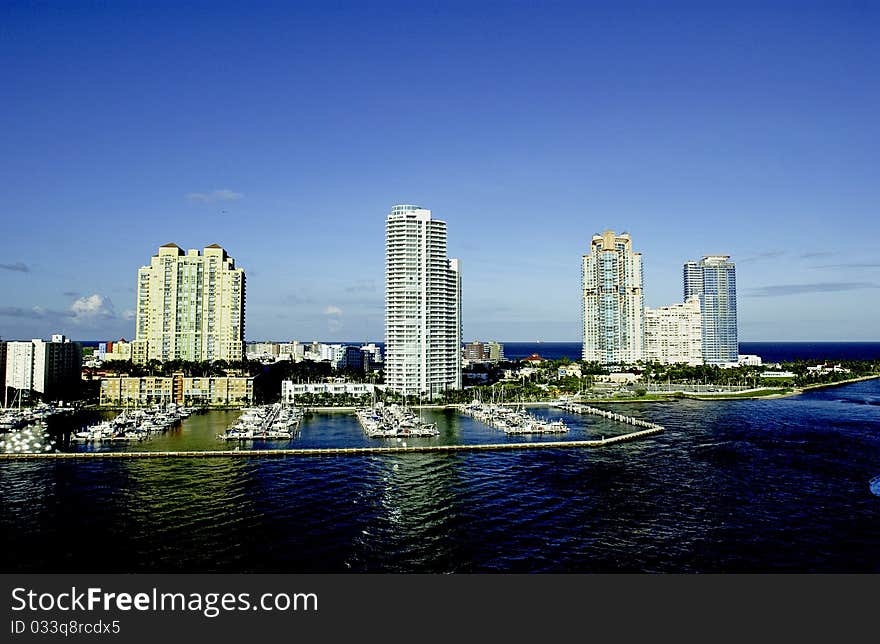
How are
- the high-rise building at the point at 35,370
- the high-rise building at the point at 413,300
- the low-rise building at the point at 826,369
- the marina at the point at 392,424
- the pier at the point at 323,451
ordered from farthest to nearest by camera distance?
1. the low-rise building at the point at 826,369
2. the high-rise building at the point at 413,300
3. the high-rise building at the point at 35,370
4. the marina at the point at 392,424
5. the pier at the point at 323,451

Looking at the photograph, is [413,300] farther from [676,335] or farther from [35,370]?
[676,335]

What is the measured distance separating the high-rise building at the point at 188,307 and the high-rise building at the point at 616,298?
3471 inches

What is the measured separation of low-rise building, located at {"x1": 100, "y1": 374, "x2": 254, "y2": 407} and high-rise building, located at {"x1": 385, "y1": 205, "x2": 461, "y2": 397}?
23670 mm

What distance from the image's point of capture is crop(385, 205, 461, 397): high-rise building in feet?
333

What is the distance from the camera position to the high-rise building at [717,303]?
585 ft

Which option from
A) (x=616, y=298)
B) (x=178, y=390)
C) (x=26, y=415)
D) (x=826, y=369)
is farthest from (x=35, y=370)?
(x=826, y=369)

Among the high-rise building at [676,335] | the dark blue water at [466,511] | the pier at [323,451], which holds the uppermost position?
the high-rise building at [676,335]

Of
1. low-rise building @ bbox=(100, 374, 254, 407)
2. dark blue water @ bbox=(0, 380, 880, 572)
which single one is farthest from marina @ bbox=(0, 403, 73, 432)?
dark blue water @ bbox=(0, 380, 880, 572)

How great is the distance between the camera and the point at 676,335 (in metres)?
170

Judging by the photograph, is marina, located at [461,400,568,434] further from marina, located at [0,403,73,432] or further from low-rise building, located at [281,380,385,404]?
marina, located at [0,403,73,432]

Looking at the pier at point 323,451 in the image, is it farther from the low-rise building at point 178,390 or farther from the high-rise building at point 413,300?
the high-rise building at point 413,300

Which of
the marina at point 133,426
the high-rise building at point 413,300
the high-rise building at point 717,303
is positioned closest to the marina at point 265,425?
the marina at point 133,426

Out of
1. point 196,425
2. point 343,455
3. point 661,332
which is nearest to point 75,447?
point 196,425

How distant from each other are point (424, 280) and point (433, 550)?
238ft
